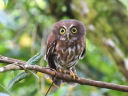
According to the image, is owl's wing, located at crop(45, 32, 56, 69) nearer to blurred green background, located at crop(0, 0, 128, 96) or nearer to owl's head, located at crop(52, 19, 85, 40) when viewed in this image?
owl's head, located at crop(52, 19, 85, 40)

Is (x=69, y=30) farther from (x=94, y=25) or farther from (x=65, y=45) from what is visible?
(x=94, y=25)

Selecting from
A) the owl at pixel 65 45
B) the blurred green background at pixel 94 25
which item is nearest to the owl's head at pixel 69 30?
the owl at pixel 65 45

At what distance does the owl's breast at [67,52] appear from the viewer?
9.55ft

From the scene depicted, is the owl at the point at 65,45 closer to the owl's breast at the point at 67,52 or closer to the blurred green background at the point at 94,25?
the owl's breast at the point at 67,52

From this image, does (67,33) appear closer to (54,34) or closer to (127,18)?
(54,34)

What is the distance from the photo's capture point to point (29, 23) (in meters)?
4.47

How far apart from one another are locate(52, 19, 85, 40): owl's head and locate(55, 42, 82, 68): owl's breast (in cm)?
7

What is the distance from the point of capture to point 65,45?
2.92 meters

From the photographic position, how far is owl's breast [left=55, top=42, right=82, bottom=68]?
291 centimetres

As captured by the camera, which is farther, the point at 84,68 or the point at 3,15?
the point at 84,68

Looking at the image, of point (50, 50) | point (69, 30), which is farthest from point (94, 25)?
point (50, 50)

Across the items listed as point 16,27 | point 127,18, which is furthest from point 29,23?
point 127,18

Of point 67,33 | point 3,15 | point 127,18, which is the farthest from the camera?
point 127,18

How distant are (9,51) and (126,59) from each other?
1644 millimetres
